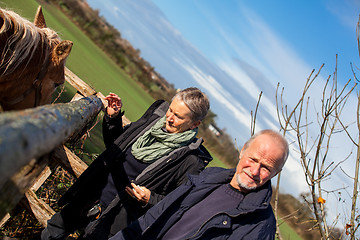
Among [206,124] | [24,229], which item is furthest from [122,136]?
[206,124]

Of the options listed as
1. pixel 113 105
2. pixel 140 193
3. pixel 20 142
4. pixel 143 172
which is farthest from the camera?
pixel 113 105

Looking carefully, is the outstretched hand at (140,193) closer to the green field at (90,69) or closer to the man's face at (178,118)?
the man's face at (178,118)

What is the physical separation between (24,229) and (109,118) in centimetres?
148

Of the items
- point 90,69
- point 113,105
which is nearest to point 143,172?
point 113,105

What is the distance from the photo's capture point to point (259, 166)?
1.89 metres

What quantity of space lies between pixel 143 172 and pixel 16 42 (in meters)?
1.29

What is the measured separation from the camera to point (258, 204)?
1.75m

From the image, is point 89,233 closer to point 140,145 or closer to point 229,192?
point 140,145

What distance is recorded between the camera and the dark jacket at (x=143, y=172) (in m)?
2.32

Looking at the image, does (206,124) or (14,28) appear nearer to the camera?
(14,28)

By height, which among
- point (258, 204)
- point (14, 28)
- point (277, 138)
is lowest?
point (14, 28)

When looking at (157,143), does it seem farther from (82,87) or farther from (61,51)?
(82,87)

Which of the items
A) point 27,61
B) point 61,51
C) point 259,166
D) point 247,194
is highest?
point 259,166

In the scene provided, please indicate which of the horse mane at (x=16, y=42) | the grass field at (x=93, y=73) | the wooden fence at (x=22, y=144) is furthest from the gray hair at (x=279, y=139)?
the grass field at (x=93, y=73)
